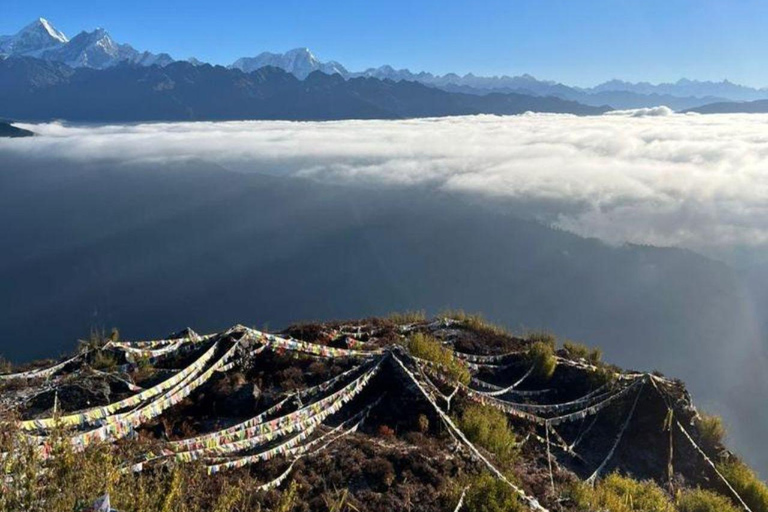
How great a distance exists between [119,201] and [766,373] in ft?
480

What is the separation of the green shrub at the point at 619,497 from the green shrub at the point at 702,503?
0.44 meters

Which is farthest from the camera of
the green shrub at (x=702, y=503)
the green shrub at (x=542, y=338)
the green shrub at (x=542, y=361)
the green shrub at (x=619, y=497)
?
the green shrub at (x=542, y=338)

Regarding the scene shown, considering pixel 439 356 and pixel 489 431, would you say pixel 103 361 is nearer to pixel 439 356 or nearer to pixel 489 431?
pixel 439 356

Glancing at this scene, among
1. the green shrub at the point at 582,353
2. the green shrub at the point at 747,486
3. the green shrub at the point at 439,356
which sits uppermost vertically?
the green shrub at the point at 439,356

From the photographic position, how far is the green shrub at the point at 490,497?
Answer: 805 centimetres

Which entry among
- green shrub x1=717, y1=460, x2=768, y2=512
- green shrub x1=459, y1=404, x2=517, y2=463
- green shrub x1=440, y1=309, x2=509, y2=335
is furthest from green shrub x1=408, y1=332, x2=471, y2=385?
green shrub x1=717, y1=460, x2=768, y2=512

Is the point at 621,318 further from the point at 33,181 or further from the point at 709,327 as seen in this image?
the point at 33,181

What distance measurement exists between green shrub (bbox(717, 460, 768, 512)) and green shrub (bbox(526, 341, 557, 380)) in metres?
4.69

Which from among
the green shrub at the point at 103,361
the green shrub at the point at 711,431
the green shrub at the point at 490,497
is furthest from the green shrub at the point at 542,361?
the green shrub at the point at 103,361

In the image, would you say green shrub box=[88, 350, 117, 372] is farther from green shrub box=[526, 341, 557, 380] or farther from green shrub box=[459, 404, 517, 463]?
green shrub box=[526, 341, 557, 380]

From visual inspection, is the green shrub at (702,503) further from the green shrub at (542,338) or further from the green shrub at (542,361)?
the green shrub at (542,338)

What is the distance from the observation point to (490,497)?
8.18 m

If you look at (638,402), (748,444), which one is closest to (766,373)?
(748,444)

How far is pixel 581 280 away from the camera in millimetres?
111250
